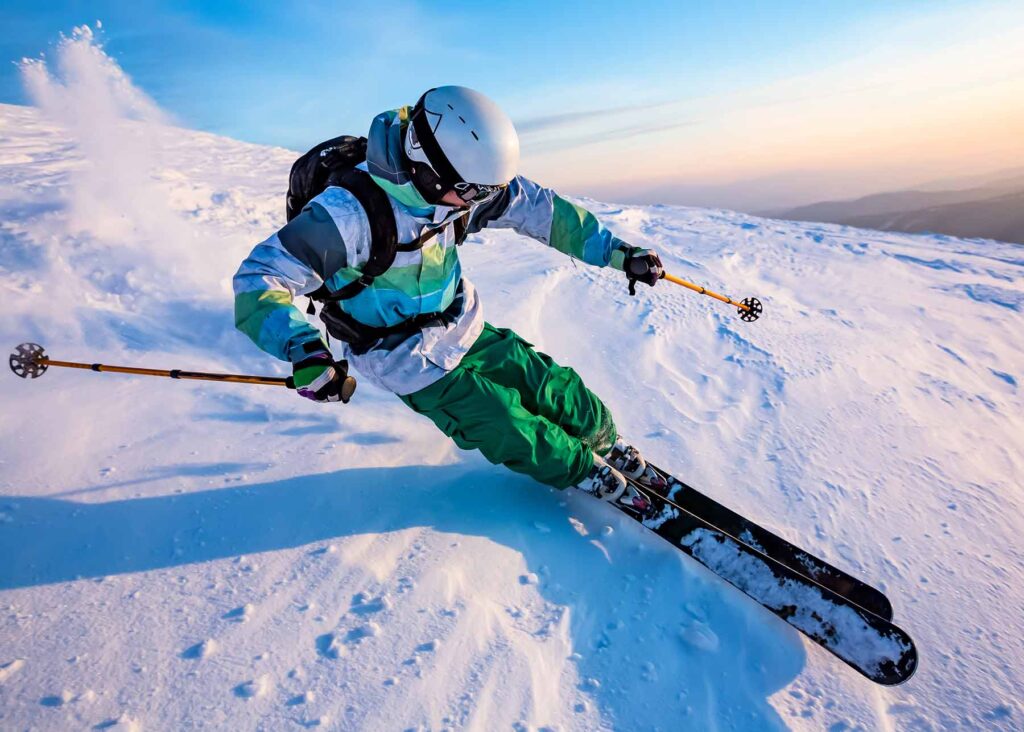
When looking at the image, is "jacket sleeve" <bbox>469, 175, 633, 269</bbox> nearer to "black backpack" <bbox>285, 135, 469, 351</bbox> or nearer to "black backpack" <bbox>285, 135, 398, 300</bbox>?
"black backpack" <bbox>285, 135, 469, 351</bbox>

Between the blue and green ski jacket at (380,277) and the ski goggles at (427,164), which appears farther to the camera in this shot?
the ski goggles at (427,164)

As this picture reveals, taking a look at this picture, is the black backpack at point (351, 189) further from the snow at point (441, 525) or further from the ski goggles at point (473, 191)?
the snow at point (441, 525)

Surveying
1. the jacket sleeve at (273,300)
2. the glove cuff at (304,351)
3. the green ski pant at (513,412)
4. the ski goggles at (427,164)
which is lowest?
the green ski pant at (513,412)

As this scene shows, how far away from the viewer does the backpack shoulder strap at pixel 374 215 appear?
2371mm

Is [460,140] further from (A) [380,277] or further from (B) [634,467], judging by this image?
(B) [634,467]

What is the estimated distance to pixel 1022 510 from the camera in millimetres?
3342

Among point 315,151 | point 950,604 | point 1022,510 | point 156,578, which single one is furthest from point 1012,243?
point 156,578

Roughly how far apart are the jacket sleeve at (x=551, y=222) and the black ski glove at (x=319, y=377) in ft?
4.86

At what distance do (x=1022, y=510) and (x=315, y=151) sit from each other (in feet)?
14.7

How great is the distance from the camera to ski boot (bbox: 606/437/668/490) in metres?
3.19

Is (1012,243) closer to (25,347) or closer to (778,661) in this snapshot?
(778,661)

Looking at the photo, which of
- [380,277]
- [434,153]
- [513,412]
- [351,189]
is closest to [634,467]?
[513,412]

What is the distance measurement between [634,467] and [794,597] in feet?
3.43

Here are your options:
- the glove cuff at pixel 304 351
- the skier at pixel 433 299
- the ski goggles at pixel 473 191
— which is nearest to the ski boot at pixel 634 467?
the skier at pixel 433 299
